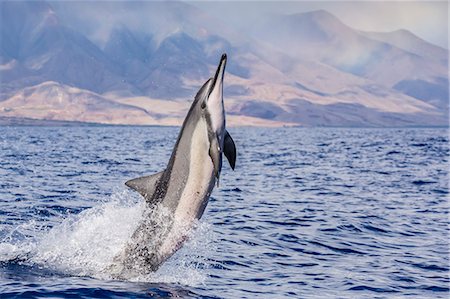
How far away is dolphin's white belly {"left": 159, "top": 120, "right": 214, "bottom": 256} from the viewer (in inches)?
494

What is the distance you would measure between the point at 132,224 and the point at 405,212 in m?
14.0

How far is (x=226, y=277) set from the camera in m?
14.9

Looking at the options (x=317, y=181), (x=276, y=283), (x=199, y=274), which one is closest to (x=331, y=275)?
(x=276, y=283)

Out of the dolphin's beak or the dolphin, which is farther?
the dolphin

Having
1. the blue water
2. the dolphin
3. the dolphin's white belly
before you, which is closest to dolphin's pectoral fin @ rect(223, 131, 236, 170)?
the dolphin

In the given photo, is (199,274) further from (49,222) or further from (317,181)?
(317,181)

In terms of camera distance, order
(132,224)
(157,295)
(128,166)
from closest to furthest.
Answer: (157,295), (132,224), (128,166)

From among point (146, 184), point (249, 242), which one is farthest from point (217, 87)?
point (249, 242)

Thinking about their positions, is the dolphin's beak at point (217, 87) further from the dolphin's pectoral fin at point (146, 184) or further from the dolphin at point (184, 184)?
the dolphin's pectoral fin at point (146, 184)

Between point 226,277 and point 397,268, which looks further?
point 397,268

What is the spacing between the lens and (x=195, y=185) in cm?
1270

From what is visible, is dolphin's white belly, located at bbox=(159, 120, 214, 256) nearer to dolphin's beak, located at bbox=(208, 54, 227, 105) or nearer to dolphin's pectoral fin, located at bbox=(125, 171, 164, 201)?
dolphin's beak, located at bbox=(208, 54, 227, 105)

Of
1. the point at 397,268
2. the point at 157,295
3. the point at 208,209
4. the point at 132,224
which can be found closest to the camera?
the point at 157,295

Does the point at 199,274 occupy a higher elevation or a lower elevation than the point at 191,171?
lower
